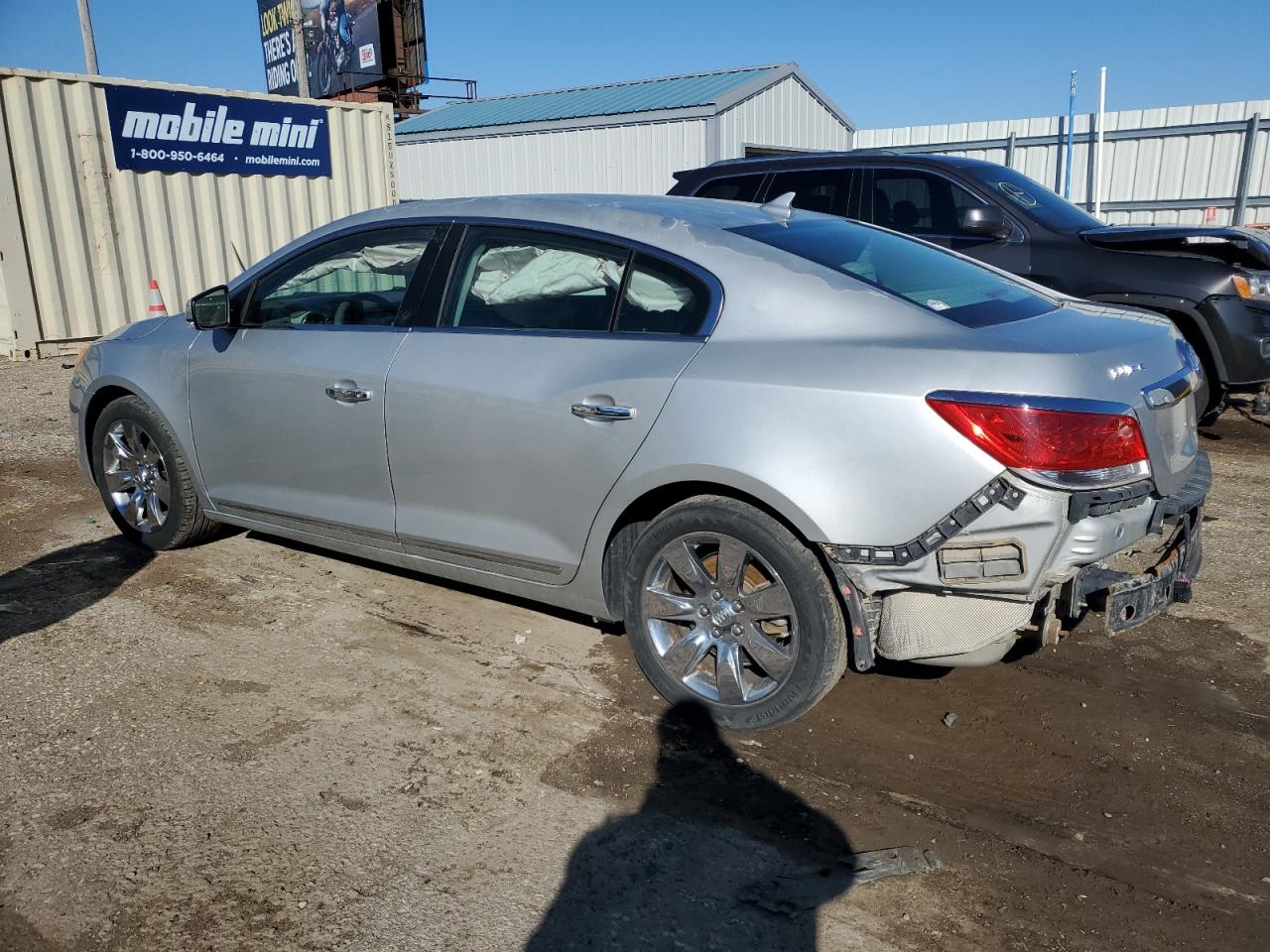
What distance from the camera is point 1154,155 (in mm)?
19219

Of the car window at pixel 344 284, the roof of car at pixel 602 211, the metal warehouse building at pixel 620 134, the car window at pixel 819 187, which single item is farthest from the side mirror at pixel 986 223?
the metal warehouse building at pixel 620 134

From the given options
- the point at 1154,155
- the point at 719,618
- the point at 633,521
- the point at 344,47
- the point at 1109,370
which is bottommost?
the point at 719,618

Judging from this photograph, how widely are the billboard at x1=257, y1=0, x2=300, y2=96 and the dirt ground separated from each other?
40.9m

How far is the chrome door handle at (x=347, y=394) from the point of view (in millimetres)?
3857

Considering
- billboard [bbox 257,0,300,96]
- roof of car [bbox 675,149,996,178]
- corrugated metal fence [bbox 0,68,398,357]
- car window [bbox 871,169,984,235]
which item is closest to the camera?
car window [bbox 871,169,984,235]

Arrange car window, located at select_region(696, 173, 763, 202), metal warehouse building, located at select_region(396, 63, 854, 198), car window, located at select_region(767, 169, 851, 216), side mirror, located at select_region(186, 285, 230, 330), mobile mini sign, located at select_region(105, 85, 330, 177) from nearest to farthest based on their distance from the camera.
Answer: side mirror, located at select_region(186, 285, 230, 330)
car window, located at select_region(767, 169, 851, 216)
car window, located at select_region(696, 173, 763, 202)
mobile mini sign, located at select_region(105, 85, 330, 177)
metal warehouse building, located at select_region(396, 63, 854, 198)

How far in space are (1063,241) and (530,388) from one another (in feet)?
15.3

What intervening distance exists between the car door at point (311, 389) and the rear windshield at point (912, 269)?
1.42 m

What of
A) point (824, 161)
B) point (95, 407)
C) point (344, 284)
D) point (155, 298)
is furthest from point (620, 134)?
point (344, 284)

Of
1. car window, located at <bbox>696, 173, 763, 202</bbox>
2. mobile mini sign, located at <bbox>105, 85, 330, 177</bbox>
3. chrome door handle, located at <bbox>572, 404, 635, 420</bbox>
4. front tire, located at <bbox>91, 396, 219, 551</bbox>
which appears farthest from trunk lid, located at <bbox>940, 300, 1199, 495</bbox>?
mobile mini sign, located at <bbox>105, 85, 330, 177</bbox>

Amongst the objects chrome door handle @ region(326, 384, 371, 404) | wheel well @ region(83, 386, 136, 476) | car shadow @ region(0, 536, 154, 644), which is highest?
chrome door handle @ region(326, 384, 371, 404)

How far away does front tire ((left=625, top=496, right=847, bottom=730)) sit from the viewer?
302 centimetres

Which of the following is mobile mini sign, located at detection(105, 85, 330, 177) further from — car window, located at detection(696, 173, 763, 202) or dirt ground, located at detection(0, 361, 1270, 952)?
dirt ground, located at detection(0, 361, 1270, 952)

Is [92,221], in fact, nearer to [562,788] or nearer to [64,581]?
[64,581]
